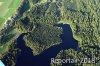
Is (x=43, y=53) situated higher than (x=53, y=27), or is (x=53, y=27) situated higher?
(x=53, y=27)

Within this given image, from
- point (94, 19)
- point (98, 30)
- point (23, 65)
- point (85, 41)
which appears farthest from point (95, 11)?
point (23, 65)

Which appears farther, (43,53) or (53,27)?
(53,27)

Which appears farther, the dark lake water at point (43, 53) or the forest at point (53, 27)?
the forest at point (53, 27)

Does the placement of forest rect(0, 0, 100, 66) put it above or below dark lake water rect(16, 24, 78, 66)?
above

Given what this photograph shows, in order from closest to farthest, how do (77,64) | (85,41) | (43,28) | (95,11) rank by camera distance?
(77,64) → (85,41) → (43,28) → (95,11)

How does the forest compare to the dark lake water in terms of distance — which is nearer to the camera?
the dark lake water

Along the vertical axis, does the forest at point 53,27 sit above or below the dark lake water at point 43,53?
above

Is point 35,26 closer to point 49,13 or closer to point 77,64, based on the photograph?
point 49,13

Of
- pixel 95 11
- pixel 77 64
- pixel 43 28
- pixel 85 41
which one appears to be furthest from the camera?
pixel 95 11
